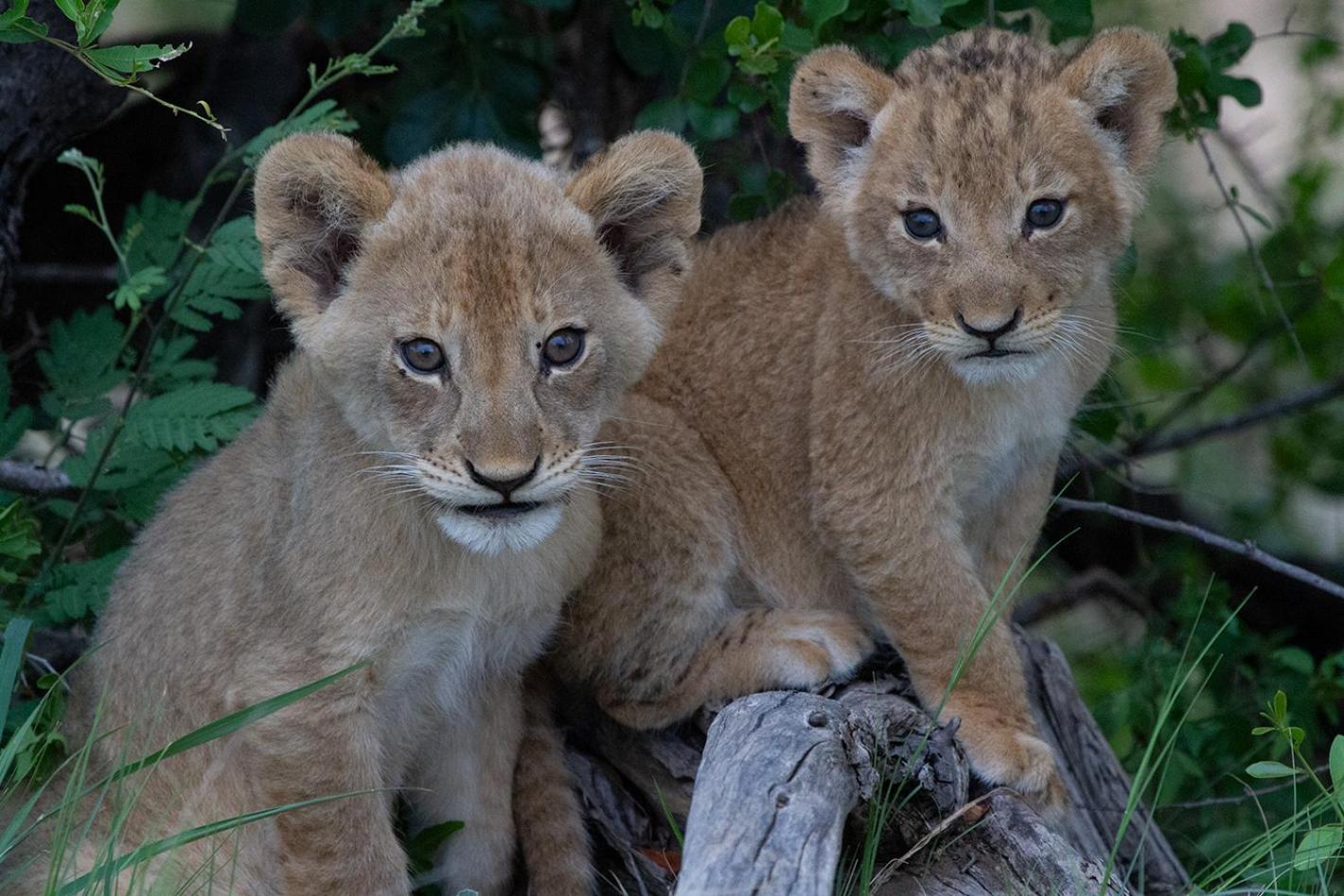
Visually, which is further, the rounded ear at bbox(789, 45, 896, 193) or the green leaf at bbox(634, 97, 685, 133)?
the green leaf at bbox(634, 97, 685, 133)

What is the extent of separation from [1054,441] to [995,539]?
0.46 meters

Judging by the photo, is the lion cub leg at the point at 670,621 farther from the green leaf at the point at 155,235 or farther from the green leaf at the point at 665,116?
the green leaf at the point at 155,235

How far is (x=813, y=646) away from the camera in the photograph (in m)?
4.78

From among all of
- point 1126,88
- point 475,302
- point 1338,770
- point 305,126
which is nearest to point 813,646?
point 1338,770

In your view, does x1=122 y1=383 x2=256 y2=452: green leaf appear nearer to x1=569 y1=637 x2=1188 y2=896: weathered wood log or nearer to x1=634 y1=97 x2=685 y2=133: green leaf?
x1=569 y1=637 x2=1188 y2=896: weathered wood log

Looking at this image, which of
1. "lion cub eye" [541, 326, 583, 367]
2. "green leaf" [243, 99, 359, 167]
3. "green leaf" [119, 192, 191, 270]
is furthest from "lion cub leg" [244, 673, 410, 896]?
"green leaf" [119, 192, 191, 270]

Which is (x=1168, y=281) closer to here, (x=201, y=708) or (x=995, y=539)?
(x=995, y=539)

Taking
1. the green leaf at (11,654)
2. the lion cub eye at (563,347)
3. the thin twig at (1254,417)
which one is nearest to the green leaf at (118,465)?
the green leaf at (11,654)

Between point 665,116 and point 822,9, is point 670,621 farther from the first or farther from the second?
point 822,9

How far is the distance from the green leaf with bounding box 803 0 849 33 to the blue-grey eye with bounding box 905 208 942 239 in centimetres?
71

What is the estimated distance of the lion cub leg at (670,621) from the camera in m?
4.79

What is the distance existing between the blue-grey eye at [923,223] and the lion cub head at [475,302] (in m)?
0.61

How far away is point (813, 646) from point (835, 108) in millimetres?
1553

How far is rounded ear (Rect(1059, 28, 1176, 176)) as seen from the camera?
4.40 metres
